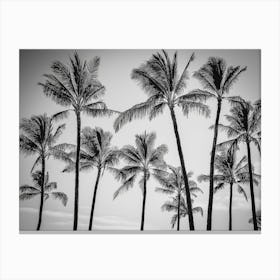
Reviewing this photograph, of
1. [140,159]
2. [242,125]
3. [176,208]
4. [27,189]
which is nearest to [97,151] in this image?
[140,159]

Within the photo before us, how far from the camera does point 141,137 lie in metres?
7.68

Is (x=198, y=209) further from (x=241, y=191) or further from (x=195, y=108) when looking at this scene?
(x=195, y=108)

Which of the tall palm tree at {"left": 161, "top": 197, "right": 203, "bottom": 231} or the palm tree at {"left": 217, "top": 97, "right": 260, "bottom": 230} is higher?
the palm tree at {"left": 217, "top": 97, "right": 260, "bottom": 230}

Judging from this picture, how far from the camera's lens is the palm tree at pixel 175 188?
746 centimetres

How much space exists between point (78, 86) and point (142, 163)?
214 cm

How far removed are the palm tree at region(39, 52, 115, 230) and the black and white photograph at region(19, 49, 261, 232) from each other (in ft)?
0.07

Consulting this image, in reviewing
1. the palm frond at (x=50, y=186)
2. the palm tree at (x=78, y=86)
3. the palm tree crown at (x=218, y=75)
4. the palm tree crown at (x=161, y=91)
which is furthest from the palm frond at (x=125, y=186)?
the palm tree crown at (x=218, y=75)

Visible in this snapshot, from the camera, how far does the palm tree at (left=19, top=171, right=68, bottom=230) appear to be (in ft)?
24.4

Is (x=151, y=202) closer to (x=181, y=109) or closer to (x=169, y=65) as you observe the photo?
(x=181, y=109)

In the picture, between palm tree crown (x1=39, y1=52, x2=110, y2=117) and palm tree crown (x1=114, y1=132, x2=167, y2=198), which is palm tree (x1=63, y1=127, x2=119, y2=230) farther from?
palm tree crown (x1=39, y1=52, x2=110, y2=117)

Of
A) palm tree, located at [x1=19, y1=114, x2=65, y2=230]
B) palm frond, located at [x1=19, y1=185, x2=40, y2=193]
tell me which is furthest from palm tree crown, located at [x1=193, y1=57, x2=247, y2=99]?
palm frond, located at [x1=19, y1=185, x2=40, y2=193]

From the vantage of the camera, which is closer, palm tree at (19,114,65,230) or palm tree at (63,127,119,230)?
palm tree at (19,114,65,230)
